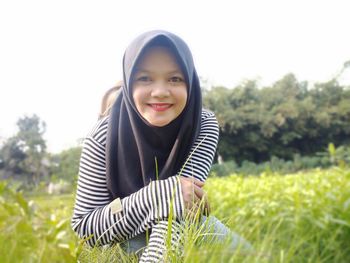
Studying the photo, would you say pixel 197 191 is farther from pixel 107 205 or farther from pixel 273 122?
pixel 273 122

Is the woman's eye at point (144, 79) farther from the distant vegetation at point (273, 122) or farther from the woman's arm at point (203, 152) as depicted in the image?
the distant vegetation at point (273, 122)

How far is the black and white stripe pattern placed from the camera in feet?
2.95

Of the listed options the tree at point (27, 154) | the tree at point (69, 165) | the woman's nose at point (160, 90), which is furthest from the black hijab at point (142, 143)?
the tree at point (27, 154)

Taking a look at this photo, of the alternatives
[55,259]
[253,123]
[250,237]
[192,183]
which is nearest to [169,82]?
[192,183]

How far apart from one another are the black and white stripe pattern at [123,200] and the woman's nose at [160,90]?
16cm

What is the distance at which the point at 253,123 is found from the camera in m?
16.4

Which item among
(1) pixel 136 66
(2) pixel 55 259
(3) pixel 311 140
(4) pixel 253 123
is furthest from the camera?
(3) pixel 311 140

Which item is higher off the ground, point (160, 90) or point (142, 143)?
point (160, 90)

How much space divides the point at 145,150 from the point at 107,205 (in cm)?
20

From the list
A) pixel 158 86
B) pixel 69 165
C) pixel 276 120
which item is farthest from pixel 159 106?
pixel 276 120

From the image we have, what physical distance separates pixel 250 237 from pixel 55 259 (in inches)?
10.8

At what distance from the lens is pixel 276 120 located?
1647cm

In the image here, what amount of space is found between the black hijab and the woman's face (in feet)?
0.20

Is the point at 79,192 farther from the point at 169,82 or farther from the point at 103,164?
the point at 169,82
